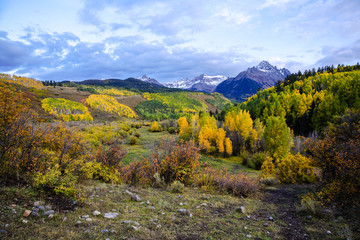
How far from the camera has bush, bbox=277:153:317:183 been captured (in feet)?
38.4

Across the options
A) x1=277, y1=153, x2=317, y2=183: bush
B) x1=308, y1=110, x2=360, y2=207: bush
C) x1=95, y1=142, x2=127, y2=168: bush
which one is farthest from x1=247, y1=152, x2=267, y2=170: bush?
x1=95, y1=142, x2=127, y2=168: bush

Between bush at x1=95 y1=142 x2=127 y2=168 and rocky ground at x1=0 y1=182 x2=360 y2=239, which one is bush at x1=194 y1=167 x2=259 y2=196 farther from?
bush at x1=95 y1=142 x2=127 y2=168

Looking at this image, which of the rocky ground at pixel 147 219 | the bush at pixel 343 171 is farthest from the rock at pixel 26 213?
the bush at pixel 343 171

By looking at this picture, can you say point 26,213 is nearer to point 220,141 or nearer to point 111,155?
point 111,155

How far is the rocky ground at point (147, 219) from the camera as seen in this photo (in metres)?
3.69

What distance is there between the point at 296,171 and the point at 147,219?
11356mm

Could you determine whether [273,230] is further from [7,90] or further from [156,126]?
[156,126]

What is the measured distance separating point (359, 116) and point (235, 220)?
40.0 feet

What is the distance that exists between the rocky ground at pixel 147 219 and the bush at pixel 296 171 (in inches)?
217

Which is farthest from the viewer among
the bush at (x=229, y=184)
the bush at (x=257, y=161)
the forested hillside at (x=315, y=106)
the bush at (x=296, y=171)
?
the forested hillside at (x=315, y=106)

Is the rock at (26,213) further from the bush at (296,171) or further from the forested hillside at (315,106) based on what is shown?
the forested hillside at (315,106)

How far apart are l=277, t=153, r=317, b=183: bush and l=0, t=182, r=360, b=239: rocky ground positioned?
217 inches

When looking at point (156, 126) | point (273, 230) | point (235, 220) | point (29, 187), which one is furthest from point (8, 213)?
point (156, 126)

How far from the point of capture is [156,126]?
2552 inches
